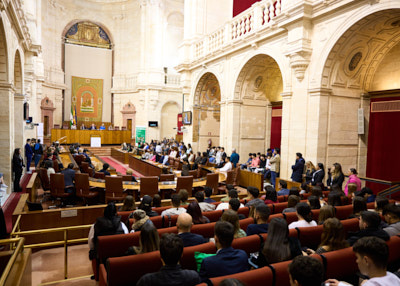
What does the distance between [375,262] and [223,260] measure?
1119 millimetres

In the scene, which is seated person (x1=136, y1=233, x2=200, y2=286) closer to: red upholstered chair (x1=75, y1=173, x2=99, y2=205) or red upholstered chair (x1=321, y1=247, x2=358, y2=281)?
red upholstered chair (x1=321, y1=247, x2=358, y2=281)

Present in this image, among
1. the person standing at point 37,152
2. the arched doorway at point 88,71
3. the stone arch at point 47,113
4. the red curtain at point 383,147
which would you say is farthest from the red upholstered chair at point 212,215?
the arched doorway at point 88,71

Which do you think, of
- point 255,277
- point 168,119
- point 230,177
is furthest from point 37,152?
point 255,277

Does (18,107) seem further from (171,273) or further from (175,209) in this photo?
(171,273)

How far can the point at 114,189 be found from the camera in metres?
6.82

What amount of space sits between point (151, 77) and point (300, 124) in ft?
52.8

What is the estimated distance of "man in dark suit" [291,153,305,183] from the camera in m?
8.02

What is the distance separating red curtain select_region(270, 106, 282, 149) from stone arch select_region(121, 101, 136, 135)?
549 inches

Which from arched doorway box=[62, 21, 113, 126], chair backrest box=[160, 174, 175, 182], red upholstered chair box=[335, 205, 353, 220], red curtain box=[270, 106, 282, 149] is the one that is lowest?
chair backrest box=[160, 174, 175, 182]

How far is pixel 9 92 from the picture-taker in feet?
26.5

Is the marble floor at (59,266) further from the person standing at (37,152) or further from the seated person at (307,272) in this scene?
the person standing at (37,152)

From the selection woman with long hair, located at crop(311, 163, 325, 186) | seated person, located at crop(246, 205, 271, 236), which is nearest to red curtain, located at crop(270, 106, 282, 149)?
woman with long hair, located at crop(311, 163, 325, 186)

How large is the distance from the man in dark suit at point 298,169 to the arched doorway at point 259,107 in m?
4.41

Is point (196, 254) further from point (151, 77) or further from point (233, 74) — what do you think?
point (151, 77)
